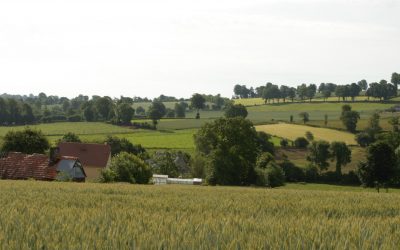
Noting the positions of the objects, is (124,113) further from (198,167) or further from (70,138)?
(198,167)

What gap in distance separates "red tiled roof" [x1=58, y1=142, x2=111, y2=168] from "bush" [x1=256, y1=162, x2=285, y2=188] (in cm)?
2222

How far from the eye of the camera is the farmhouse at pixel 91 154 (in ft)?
261

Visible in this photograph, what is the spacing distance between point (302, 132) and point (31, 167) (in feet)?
250

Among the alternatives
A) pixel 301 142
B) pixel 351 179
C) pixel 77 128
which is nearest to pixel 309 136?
pixel 301 142

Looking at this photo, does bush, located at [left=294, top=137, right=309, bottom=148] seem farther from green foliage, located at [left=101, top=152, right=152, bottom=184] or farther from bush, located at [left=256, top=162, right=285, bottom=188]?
green foliage, located at [left=101, top=152, right=152, bottom=184]

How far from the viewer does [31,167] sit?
205ft

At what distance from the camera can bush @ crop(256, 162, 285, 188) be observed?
77.5 metres

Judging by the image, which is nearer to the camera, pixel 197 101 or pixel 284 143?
pixel 284 143

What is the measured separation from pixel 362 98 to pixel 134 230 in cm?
18866

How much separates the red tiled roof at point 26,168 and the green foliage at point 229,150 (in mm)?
21963

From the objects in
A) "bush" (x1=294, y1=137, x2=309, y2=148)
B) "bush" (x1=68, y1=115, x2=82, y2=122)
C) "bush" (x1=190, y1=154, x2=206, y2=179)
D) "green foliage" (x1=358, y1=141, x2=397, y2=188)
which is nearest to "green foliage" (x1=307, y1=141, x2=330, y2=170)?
"bush" (x1=294, y1=137, x2=309, y2=148)

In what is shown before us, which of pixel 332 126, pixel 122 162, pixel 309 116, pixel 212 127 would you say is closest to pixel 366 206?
pixel 122 162

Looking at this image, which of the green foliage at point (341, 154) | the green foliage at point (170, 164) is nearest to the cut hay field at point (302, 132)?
the green foliage at point (341, 154)

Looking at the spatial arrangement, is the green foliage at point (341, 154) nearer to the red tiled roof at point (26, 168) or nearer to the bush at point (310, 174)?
the bush at point (310, 174)
